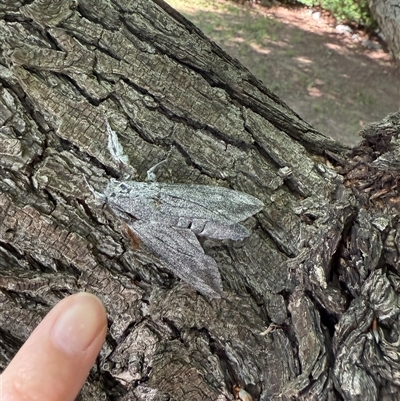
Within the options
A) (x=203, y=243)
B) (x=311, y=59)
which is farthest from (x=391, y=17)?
(x=203, y=243)

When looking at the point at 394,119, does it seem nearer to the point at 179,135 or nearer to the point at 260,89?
the point at 260,89

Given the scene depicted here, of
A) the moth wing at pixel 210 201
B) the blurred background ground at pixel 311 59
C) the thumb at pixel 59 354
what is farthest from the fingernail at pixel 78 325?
the blurred background ground at pixel 311 59

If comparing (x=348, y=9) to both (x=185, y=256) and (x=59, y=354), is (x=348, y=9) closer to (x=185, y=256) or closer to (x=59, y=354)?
(x=185, y=256)

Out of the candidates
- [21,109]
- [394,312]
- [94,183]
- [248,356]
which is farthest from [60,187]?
[394,312]

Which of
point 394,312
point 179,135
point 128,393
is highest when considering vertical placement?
point 179,135

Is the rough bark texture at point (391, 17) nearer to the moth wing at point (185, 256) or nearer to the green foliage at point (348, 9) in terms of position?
the green foliage at point (348, 9)

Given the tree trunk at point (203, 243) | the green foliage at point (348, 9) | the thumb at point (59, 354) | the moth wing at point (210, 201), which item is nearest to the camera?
the thumb at point (59, 354)
